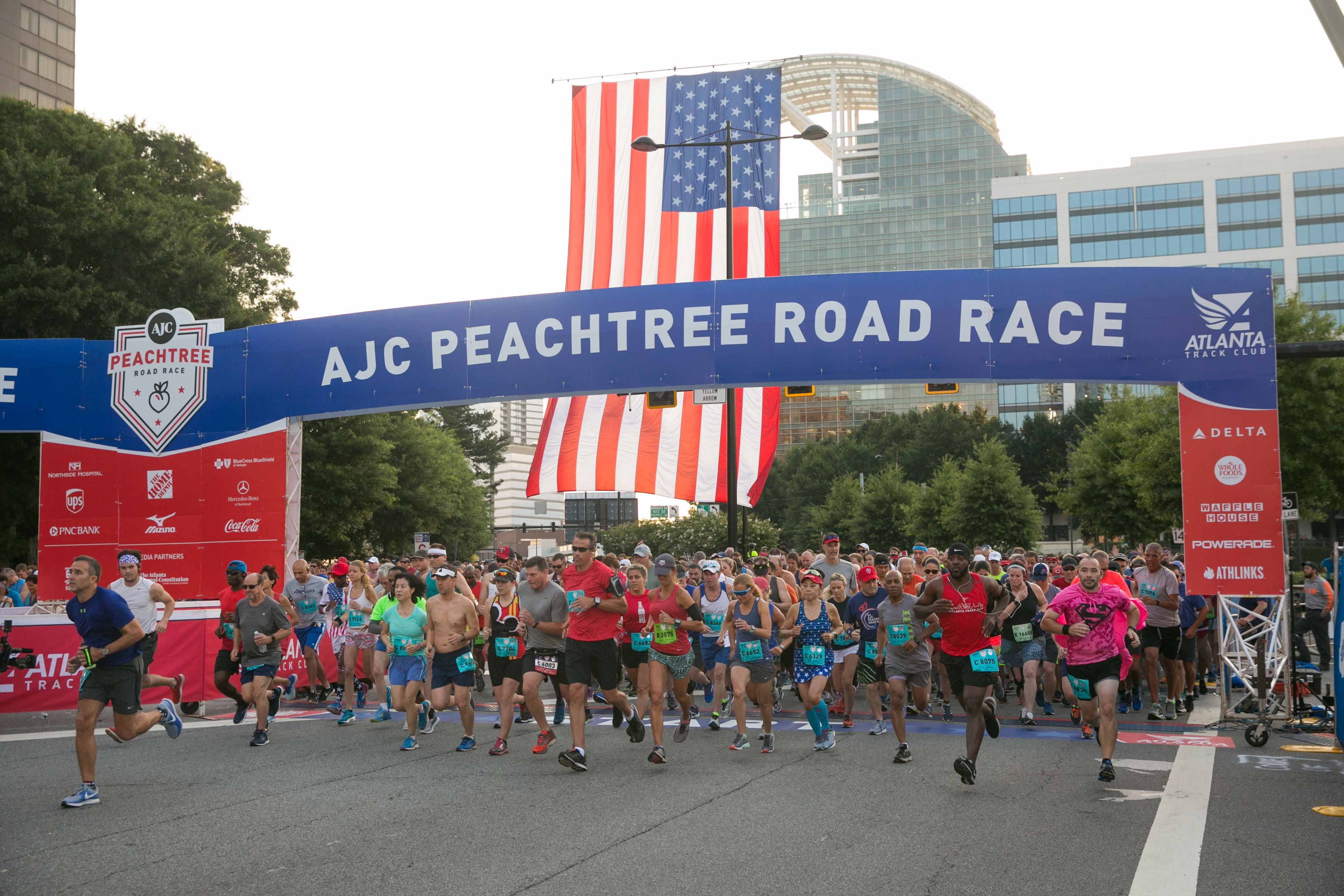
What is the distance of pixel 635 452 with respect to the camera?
23391 millimetres

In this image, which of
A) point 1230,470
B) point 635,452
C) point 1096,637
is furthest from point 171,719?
point 635,452

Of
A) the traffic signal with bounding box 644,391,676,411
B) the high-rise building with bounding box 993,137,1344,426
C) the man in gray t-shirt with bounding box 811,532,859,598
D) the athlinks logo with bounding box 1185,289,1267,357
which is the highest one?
the high-rise building with bounding box 993,137,1344,426

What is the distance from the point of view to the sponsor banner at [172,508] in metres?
17.0

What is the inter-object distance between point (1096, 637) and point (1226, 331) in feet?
20.2

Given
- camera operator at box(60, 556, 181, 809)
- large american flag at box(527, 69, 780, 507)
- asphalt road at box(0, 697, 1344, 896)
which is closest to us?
asphalt road at box(0, 697, 1344, 896)

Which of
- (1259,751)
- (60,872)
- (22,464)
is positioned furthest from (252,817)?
(22,464)

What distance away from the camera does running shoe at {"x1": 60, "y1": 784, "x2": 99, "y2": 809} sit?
330 inches

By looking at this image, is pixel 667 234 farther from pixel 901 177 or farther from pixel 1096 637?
pixel 901 177

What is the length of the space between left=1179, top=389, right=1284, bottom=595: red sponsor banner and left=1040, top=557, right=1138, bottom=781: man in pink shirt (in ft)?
13.4

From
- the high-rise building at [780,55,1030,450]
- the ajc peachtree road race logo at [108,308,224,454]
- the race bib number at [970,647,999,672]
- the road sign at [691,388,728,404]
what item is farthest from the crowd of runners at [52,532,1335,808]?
the high-rise building at [780,55,1030,450]

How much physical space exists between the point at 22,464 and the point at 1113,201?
8765 cm

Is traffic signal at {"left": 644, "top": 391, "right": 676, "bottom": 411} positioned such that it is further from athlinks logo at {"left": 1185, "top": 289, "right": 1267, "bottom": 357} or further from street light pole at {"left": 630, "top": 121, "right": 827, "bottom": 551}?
athlinks logo at {"left": 1185, "top": 289, "right": 1267, "bottom": 357}

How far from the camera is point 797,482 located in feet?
265

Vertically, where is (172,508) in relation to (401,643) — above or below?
above
